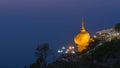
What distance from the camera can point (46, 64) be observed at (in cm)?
6197

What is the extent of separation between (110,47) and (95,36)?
67.1 feet

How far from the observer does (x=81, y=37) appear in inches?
2958

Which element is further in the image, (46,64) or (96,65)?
(46,64)

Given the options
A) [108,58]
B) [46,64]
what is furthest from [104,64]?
[46,64]

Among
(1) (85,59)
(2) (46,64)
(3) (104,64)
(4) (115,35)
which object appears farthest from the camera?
(4) (115,35)

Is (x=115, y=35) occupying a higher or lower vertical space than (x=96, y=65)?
higher

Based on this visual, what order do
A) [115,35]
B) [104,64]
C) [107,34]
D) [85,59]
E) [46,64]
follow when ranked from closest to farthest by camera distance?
[104,64] < [85,59] < [46,64] < [115,35] < [107,34]

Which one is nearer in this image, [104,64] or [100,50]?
[104,64]

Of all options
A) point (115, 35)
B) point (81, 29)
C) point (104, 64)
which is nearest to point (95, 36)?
point (81, 29)

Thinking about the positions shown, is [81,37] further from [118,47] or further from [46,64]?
[118,47]

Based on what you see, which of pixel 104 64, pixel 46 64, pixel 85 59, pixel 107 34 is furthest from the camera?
pixel 107 34

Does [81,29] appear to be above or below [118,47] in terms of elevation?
above

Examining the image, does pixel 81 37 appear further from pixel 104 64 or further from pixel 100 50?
pixel 104 64

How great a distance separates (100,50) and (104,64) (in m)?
5.65
